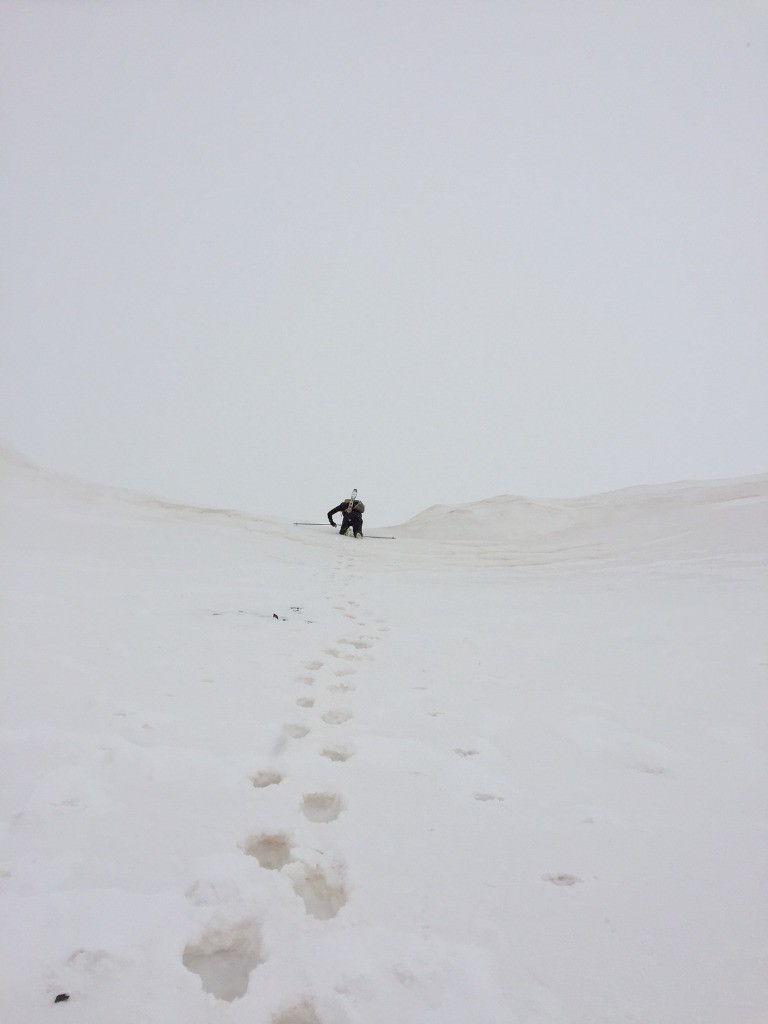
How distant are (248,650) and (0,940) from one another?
7.69ft

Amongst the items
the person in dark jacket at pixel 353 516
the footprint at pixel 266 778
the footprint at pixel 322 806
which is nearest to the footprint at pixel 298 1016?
the footprint at pixel 322 806

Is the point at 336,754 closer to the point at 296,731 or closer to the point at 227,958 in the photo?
the point at 296,731

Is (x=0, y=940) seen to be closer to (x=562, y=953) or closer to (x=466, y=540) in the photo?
(x=562, y=953)

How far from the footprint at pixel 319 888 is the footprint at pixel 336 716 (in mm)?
1051

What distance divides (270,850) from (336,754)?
0.65 m

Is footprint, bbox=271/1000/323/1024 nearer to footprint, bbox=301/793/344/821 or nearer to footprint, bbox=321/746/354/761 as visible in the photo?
footprint, bbox=301/793/344/821

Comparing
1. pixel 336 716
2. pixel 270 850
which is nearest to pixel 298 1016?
pixel 270 850

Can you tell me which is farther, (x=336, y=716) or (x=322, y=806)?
(x=336, y=716)

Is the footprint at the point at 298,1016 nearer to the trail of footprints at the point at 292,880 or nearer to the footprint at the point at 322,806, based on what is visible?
the trail of footprints at the point at 292,880

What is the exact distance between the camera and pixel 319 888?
161 cm

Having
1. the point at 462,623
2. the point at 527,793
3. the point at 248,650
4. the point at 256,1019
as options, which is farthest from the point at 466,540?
the point at 256,1019

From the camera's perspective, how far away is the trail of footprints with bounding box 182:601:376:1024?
1307 millimetres

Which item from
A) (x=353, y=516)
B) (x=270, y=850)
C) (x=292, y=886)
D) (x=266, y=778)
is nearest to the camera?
(x=292, y=886)

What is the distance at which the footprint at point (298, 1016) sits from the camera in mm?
1215
